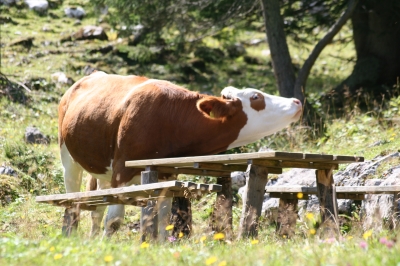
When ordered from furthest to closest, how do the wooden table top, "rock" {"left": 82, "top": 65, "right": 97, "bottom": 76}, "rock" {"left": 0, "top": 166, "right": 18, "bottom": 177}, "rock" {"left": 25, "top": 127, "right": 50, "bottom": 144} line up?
"rock" {"left": 82, "top": 65, "right": 97, "bottom": 76}
"rock" {"left": 25, "top": 127, "right": 50, "bottom": 144}
"rock" {"left": 0, "top": 166, "right": 18, "bottom": 177}
the wooden table top

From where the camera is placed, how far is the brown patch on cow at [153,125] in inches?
292

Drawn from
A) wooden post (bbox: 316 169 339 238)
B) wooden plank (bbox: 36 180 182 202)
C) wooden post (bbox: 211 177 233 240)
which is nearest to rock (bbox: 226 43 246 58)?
wooden post (bbox: 211 177 233 240)

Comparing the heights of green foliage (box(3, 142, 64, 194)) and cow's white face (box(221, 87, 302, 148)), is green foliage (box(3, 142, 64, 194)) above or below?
below

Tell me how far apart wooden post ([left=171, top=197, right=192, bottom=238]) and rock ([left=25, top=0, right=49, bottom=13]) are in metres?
15.8

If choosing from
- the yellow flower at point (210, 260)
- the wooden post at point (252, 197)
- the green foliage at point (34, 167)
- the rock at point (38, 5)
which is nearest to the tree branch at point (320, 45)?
the green foliage at point (34, 167)

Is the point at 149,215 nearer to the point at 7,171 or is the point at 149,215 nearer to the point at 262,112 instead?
the point at 262,112

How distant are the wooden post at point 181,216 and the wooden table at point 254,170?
321 mm

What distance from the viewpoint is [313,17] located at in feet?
52.5

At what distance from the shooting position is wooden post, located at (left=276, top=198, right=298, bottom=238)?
7.18 metres

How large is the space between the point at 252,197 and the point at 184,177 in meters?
4.28

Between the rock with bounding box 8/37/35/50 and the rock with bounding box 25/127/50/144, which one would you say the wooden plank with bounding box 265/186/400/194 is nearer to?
the rock with bounding box 25/127/50/144

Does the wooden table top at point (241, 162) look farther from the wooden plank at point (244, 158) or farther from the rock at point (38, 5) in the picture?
the rock at point (38, 5)

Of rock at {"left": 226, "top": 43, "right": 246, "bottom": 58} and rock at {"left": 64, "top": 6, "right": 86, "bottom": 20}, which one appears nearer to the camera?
rock at {"left": 226, "top": 43, "right": 246, "bottom": 58}

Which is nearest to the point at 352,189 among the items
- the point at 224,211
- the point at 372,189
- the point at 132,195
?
the point at 372,189
